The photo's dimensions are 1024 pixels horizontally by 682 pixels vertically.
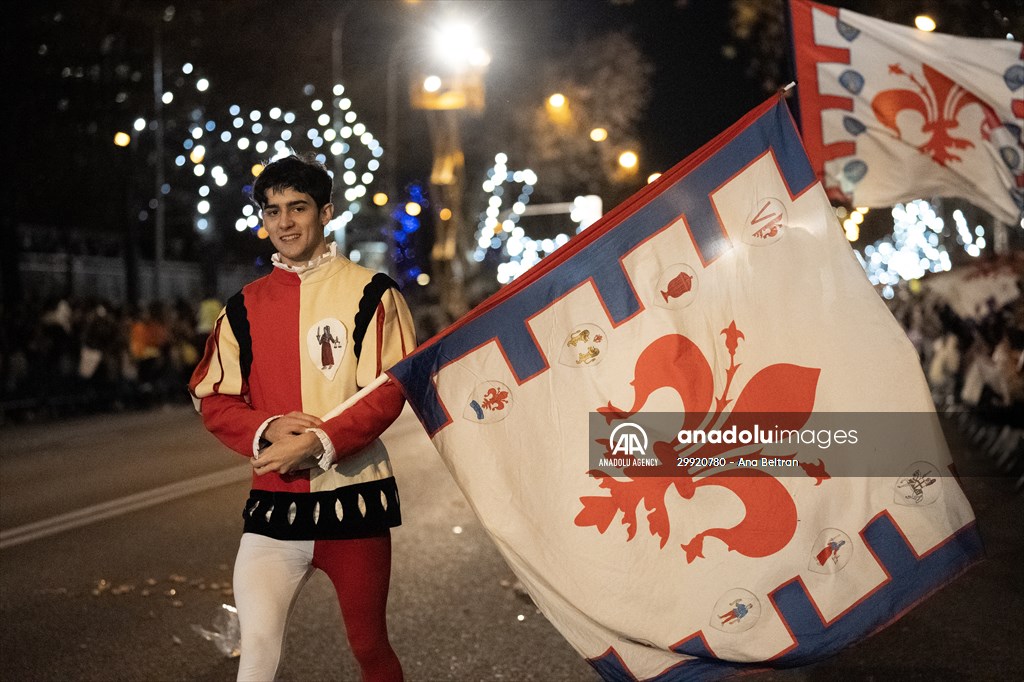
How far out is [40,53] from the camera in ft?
68.2

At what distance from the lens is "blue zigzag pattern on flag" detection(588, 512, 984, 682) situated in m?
3.64

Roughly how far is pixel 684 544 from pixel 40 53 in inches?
786

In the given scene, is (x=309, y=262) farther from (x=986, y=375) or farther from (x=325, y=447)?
(x=986, y=375)

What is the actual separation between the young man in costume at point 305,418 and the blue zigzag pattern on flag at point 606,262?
19 cm

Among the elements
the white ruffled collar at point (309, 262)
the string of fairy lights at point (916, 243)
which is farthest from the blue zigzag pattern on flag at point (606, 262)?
the string of fairy lights at point (916, 243)

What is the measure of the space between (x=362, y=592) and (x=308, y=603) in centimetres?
312

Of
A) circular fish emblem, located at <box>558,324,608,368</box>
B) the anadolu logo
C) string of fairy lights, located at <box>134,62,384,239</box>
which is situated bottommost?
the anadolu logo

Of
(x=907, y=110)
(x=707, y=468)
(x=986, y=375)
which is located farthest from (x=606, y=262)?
(x=986, y=375)

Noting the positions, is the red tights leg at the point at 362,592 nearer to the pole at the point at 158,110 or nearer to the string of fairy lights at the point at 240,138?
the pole at the point at 158,110

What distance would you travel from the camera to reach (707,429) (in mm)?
3818

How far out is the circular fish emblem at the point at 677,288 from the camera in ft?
12.8

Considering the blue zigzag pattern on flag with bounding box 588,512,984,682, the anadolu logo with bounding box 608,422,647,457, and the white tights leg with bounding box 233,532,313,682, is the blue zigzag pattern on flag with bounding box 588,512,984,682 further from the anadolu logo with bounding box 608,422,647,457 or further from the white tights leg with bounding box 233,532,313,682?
the white tights leg with bounding box 233,532,313,682

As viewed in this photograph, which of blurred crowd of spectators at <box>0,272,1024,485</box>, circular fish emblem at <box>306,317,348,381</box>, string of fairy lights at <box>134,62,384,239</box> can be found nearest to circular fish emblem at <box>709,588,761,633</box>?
circular fish emblem at <box>306,317,348,381</box>

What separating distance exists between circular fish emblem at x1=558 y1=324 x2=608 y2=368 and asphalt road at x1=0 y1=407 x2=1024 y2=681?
1947 millimetres
